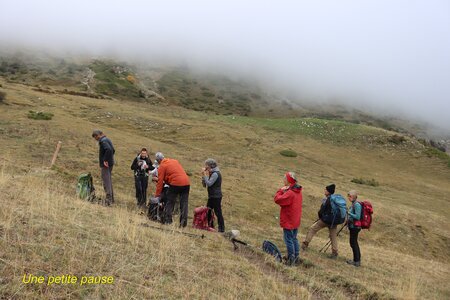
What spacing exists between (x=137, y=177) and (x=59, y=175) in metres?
3.43

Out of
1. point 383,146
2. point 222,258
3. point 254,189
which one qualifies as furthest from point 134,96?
point 222,258

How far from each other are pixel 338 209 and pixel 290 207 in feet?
8.17

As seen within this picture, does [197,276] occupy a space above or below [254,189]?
above

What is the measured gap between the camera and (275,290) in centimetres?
639

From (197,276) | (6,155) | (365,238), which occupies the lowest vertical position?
(365,238)

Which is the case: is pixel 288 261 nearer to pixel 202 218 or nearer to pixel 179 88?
pixel 202 218

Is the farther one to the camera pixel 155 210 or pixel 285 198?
pixel 155 210

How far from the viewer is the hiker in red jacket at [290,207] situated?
345 inches

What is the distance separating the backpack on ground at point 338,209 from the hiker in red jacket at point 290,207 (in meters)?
2.15

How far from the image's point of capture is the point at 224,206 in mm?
17062

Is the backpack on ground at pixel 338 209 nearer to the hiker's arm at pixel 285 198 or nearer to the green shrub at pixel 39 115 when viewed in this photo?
the hiker's arm at pixel 285 198

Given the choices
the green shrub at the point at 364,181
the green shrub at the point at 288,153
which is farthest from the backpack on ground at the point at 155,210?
the green shrub at the point at 288,153

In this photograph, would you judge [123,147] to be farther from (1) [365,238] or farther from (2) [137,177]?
(1) [365,238]

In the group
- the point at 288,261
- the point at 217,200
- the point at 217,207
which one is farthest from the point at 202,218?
the point at 288,261
